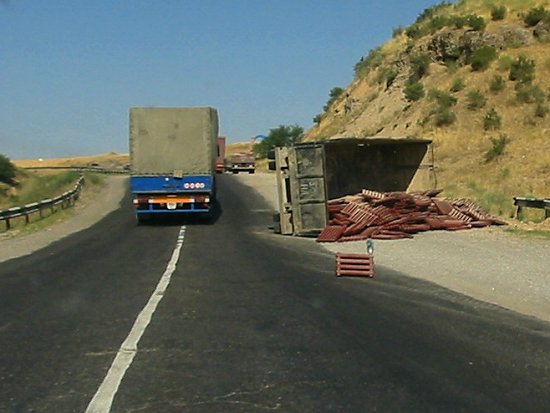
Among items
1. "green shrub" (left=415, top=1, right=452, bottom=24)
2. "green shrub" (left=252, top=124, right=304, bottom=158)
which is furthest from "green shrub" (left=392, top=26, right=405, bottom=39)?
"green shrub" (left=252, top=124, right=304, bottom=158)

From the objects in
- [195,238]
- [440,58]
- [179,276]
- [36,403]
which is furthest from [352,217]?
[440,58]

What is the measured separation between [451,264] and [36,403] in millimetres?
11507

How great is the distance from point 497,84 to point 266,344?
133 ft

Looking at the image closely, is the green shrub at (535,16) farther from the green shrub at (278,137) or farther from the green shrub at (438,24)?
the green shrub at (278,137)

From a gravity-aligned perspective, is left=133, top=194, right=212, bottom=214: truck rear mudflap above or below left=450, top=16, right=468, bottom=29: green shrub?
below

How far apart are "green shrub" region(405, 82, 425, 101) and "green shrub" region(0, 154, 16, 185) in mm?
36489

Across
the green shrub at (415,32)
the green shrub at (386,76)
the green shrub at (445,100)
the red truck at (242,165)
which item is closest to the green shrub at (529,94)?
the green shrub at (445,100)

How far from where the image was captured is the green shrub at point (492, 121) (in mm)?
41938

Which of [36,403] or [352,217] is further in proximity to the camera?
[352,217]

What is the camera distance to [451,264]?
1633 centimetres

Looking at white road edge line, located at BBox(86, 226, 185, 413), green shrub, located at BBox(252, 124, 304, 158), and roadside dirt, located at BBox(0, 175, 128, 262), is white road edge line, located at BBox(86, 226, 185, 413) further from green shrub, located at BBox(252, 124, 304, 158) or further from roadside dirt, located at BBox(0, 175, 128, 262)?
green shrub, located at BBox(252, 124, 304, 158)

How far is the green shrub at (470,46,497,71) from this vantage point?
4912 centimetres

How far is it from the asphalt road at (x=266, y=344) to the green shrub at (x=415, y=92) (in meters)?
37.7

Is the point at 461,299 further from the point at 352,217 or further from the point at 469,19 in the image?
the point at 469,19
